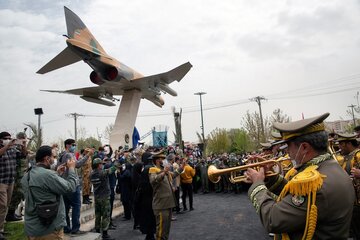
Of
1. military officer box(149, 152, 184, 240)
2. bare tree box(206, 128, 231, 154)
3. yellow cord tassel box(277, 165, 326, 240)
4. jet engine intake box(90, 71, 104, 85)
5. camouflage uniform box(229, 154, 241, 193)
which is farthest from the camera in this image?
bare tree box(206, 128, 231, 154)

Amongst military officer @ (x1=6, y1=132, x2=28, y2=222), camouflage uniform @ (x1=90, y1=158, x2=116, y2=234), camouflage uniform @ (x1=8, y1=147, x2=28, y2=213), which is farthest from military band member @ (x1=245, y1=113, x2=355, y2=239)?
camouflage uniform @ (x1=8, y1=147, x2=28, y2=213)

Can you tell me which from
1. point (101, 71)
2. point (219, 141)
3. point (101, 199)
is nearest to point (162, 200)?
point (101, 199)

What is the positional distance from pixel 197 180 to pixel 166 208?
10.7 metres

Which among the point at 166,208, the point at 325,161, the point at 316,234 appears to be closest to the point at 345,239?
the point at 316,234

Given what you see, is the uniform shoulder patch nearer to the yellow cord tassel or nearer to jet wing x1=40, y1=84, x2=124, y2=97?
the yellow cord tassel

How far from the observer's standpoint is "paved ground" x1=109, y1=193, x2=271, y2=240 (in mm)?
7145

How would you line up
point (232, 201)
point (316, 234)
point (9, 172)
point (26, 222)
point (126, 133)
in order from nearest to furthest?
point (316, 234) → point (26, 222) → point (9, 172) → point (232, 201) → point (126, 133)

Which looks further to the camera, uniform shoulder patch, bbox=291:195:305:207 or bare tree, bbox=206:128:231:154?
bare tree, bbox=206:128:231:154

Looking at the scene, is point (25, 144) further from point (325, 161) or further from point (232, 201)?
point (232, 201)

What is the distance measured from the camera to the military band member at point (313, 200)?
2.00 meters

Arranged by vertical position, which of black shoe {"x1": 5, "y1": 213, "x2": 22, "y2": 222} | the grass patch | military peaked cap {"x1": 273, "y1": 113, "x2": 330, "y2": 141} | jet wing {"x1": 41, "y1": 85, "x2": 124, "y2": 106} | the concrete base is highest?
jet wing {"x1": 41, "y1": 85, "x2": 124, "y2": 106}

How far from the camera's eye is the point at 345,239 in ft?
6.86

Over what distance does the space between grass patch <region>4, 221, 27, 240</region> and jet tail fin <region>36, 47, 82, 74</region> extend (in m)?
8.66

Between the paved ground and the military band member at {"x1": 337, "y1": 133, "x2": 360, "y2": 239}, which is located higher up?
the military band member at {"x1": 337, "y1": 133, "x2": 360, "y2": 239}
